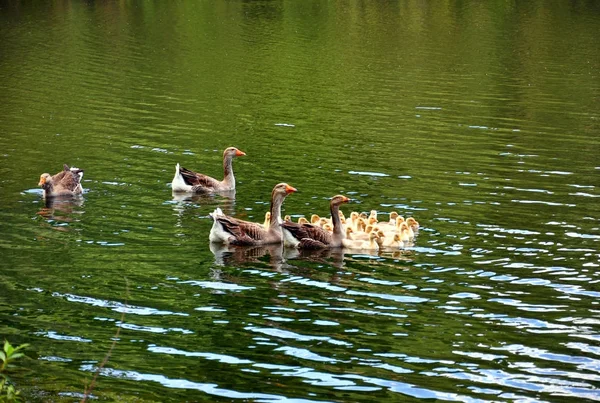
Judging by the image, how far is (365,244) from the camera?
22.8 m

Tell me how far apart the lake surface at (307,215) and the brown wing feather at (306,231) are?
1.95 feet

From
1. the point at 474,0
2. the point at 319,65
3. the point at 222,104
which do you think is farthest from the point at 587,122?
the point at 474,0

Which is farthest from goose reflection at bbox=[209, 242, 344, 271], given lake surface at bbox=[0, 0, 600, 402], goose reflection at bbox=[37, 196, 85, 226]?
goose reflection at bbox=[37, 196, 85, 226]

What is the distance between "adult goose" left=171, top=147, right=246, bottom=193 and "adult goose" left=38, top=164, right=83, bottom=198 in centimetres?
260

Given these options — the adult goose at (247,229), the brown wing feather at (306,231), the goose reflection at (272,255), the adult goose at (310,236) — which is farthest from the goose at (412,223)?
the adult goose at (247,229)

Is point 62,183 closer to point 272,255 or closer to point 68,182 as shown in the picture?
point 68,182

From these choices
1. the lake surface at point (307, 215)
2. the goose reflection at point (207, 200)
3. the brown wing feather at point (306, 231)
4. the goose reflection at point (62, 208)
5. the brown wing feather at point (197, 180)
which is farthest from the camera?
the brown wing feather at point (197, 180)

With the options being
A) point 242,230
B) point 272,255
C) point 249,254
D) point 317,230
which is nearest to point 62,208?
point 242,230

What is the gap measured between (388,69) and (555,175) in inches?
1032

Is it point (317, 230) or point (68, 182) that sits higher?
point (68, 182)

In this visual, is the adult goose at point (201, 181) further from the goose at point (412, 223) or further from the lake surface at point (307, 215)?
the goose at point (412, 223)

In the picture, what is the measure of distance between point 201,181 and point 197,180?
17 centimetres

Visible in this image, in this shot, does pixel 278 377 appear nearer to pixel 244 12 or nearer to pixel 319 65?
pixel 319 65

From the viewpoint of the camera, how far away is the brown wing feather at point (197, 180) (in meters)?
27.5
